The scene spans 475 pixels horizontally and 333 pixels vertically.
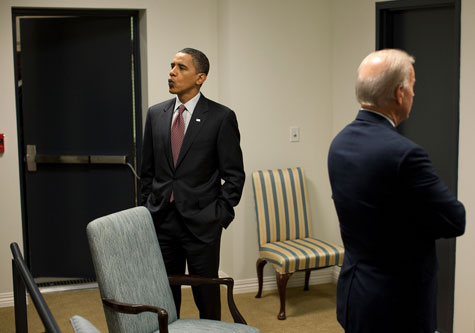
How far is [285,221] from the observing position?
4.27m

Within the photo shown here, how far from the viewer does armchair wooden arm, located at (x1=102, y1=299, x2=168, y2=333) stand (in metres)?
2.27

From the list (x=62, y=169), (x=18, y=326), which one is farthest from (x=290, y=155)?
(x=18, y=326)

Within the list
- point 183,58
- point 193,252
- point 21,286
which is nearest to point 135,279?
point 193,252

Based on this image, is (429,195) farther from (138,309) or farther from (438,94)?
(438,94)

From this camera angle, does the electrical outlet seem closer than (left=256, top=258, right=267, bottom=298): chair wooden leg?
No

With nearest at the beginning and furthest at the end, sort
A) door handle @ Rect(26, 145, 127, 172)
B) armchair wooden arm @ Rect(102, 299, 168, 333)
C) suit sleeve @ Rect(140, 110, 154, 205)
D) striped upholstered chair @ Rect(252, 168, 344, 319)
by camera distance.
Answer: armchair wooden arm @ Rect(102, 299, 168, 333) < suit sleeve @ Rect(140, 110, 154, 205) < striped upholstered chair @ Rect(252, 168, 344, 319) < door handle @ Rect(26, 145, 127, 172)

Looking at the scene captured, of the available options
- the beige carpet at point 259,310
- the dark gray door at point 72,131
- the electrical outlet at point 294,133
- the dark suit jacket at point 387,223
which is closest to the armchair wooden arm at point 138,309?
the dark suit jacket at point 387,223

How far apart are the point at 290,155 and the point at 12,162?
1859 mm

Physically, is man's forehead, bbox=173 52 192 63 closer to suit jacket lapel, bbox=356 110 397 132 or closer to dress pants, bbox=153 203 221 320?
dress pants, bbox=153 203 221 320

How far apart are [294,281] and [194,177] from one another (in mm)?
1786

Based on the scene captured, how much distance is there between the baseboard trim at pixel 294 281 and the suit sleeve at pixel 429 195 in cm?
268

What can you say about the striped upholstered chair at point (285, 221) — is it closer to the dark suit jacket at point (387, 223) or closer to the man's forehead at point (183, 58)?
the man's forehead at point (183, 58)

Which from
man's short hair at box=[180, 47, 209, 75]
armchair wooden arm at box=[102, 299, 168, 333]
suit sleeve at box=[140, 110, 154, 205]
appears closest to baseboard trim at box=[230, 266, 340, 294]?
suit sleeve at box=[140, 110, 154, 205]

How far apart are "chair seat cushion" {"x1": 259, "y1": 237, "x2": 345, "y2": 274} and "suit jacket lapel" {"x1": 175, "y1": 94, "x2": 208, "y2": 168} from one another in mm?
1194
